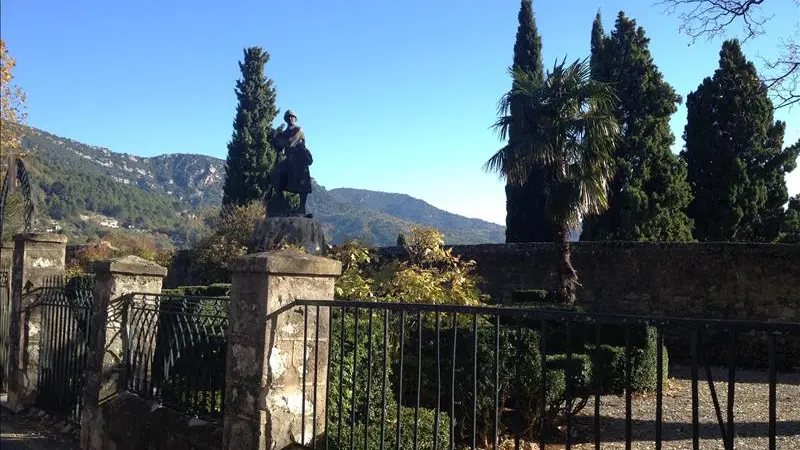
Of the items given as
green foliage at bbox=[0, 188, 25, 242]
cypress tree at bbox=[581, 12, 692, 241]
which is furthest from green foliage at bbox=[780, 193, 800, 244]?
green foliage at bbox=[0, 188, 25, 242]

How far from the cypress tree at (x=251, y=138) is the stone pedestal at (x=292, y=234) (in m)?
23.7

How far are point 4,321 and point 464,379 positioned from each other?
6310 millimetres

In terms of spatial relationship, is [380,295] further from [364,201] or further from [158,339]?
[364,201]

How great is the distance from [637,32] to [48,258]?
20787 millimetres

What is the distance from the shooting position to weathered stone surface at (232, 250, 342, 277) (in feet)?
12.3

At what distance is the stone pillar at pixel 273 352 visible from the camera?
12.3 ft

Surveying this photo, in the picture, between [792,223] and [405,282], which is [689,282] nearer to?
[792,223]

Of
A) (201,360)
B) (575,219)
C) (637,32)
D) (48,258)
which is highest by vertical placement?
(637,32)

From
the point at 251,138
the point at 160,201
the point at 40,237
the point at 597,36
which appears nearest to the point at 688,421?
the point at 40,237

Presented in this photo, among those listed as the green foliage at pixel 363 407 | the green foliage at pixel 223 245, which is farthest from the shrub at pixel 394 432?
the green foliage at pixel 223 245

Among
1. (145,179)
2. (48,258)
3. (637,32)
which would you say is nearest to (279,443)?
(48,258)

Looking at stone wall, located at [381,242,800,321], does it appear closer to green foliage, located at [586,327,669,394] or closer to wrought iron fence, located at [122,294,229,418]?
green foliage, located at [586,327,669,394]

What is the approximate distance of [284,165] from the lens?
33.3 ft

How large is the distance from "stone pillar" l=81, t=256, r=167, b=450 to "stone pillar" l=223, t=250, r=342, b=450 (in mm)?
2258
